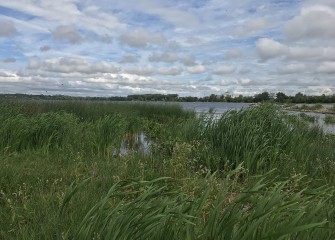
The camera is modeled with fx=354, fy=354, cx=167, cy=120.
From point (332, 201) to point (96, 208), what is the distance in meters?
2.68

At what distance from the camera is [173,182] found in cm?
433

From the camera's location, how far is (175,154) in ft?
19.9

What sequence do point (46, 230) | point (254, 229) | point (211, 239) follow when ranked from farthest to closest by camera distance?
point (46, 230) → point (211, 239) → point (254, 229)

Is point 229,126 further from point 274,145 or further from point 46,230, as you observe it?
point 46,230

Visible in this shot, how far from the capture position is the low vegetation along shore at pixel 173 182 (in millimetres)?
2400

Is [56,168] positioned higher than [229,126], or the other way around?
[229,126]

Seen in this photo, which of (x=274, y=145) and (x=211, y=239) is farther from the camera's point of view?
(x=274, y=145)

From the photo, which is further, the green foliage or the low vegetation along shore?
the low vegetation along shore

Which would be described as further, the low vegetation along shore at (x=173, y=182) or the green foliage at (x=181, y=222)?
the low vegetation along shore at (x=173, y=182)

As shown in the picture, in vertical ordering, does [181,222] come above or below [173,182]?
above

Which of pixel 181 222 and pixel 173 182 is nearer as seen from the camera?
pixel 181 222

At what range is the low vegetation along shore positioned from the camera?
2400 mm

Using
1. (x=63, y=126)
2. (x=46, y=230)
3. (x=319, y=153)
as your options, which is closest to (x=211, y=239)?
(x=46, y=230)

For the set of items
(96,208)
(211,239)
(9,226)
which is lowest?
(9,226)
